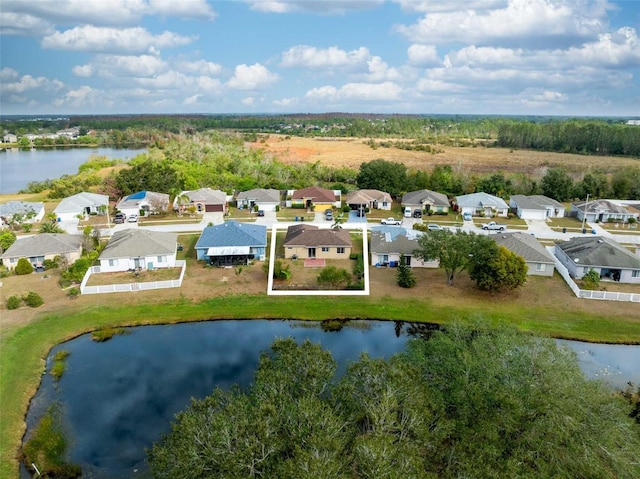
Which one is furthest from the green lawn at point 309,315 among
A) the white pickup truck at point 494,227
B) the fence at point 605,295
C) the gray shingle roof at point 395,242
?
the white pickup truck at point 494,227

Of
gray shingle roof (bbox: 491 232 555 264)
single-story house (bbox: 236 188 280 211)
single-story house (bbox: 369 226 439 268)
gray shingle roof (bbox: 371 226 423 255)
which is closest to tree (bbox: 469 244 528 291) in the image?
gray shingle roof (bbox: 491 232 555 264)

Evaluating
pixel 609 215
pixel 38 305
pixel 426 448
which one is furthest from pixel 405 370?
pixel 609 215

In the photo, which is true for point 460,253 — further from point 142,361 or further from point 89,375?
point 89,375

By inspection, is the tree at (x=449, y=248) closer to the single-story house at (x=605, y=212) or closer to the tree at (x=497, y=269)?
the tree at (x=497, y=269)

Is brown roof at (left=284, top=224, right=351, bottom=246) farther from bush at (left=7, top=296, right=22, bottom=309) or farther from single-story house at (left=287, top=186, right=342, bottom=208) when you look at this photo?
bush at (left=7, top=296, right=22, bottom=309)

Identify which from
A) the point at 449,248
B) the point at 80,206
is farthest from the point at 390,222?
the point at 80,206

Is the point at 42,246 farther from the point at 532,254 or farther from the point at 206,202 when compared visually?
the point at 532,254
